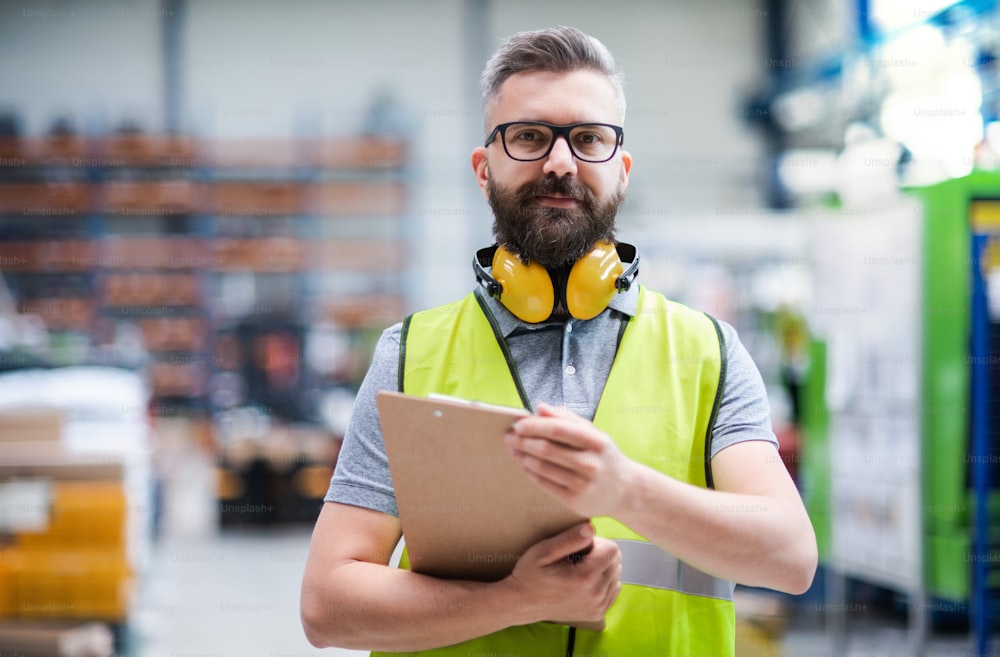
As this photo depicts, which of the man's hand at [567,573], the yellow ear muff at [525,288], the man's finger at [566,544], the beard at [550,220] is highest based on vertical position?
the beard at [550,220]

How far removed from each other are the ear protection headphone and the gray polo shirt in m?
0.04

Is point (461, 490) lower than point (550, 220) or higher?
lower

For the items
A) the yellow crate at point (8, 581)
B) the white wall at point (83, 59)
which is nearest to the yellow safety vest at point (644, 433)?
the yellow crate at point (8, 581)

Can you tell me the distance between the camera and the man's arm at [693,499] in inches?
41.7

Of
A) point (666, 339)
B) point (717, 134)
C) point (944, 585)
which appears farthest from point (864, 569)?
point (717, 134)

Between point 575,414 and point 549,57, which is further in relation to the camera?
point 549,57

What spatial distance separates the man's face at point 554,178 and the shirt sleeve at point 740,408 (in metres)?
0.27

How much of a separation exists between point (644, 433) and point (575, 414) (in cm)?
17

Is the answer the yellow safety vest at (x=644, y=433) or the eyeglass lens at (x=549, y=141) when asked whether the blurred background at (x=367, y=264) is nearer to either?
the yellow safety vest at (x=644, y=433)

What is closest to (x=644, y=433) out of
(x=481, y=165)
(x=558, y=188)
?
(x=558, y=188)

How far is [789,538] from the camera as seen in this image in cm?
123

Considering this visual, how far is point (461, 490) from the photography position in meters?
1.17

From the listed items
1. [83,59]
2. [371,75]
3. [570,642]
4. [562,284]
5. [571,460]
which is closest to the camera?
[571,460]

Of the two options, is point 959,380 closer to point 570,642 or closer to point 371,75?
point 570,642
